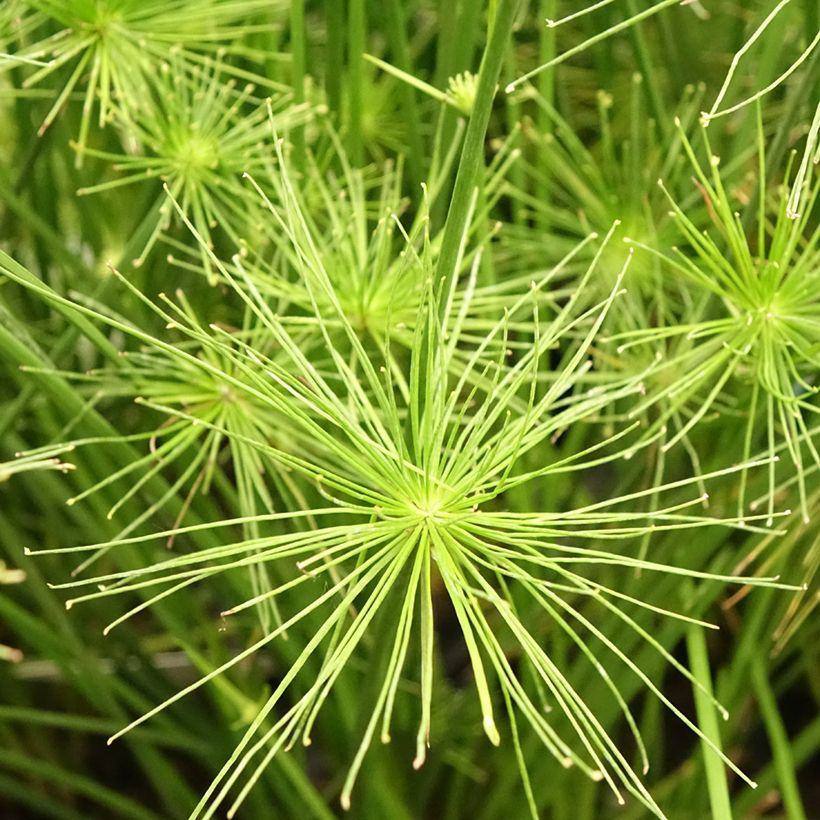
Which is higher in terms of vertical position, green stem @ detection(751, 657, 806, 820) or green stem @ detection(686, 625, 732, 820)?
green stem @ detection(686, 625, 732, 820)

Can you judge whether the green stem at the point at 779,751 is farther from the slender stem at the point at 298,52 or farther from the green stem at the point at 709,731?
the slender stem at the point at 298,52

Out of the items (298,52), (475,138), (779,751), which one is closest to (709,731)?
(779,751)

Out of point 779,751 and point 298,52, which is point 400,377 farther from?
point 779,751

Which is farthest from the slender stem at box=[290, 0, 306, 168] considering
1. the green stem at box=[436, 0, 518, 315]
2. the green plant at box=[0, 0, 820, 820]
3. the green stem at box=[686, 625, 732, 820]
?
the green stem at box=[686, 625, 732, 820]

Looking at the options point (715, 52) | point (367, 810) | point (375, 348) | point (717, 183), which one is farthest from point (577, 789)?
point (715, 52)

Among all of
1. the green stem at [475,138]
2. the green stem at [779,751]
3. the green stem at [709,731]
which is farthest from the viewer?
the green stem at [779,751]

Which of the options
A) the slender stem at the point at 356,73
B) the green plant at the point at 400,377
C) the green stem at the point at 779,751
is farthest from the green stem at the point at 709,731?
the slender stem at the point at 356,73

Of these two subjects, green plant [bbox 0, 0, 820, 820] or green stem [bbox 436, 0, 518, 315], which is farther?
green plant [bbox 0, 0, 820, 820]

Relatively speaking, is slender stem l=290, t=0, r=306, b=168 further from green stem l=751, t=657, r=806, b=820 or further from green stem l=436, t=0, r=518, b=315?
green stem l=751, t=657, r=806, b=820

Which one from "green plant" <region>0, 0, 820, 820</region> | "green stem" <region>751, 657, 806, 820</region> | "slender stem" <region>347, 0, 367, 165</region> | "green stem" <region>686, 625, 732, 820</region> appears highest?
"slender stem" <region>347, 0, 367, 165</region>

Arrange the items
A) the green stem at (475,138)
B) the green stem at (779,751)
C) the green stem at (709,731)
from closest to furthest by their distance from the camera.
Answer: the green stem at (475,138) < the green stem at (709,731) < the green stem at (779,751)

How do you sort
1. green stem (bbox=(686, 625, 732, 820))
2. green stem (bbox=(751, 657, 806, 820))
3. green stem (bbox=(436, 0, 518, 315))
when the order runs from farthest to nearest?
1. green stem (bbox=(751, 657, 806, 820))
2. green stem (bbox=(686, 625, 732, 820))
3. green stem (bbox=(436, 0, 518, 315))
